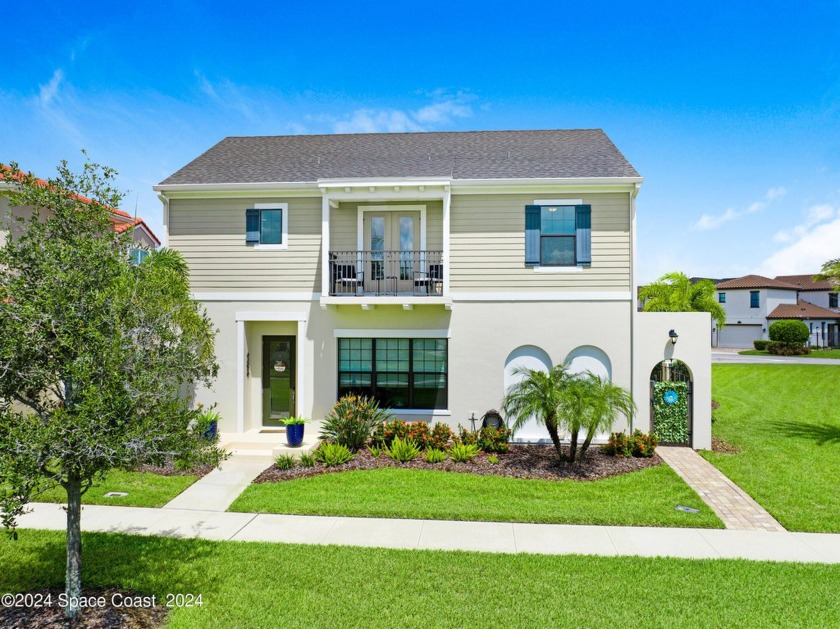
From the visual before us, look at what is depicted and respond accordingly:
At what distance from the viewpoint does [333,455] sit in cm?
980

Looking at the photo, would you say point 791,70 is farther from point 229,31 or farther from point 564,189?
point 229,31

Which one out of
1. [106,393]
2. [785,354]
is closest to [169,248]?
[106,393]

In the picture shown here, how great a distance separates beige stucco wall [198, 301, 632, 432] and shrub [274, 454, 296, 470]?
2.14 m

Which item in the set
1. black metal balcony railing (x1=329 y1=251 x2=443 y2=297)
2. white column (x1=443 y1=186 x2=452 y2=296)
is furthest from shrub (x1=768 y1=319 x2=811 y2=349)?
white column (x1=443 y1=186 x2=452 y2=296)

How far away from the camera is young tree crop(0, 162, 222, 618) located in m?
4.03

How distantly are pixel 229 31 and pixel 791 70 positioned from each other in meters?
17.9

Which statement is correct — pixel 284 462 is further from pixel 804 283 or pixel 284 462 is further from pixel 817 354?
pixel 804 283

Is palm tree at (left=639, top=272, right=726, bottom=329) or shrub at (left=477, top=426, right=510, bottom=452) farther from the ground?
palm tree at (left=639, top=272, right=726, bottom=329)

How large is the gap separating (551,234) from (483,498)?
6709 mm

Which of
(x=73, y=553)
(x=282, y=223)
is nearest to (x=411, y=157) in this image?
(x=282, y=223)

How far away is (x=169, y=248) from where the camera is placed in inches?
482

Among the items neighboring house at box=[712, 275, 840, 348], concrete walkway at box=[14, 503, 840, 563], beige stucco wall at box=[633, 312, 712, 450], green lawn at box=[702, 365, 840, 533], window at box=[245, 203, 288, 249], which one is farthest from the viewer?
neighboring house at box=[712, 275, 840, 348]

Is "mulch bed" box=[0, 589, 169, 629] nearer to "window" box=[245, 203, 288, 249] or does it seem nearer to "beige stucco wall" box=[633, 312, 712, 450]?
"window" box=[245, 203, 288, 249]

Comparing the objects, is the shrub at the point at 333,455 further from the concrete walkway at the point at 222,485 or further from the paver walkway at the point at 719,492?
the paver walkway at the point at 719,492
